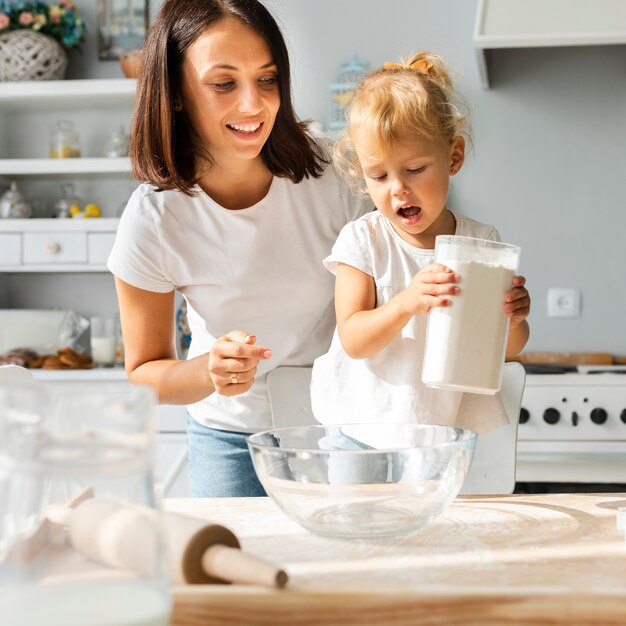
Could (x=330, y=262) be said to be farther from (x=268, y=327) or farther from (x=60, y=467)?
(x=60, y=467)

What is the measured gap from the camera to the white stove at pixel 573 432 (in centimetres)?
240

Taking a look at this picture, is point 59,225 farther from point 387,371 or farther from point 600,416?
point 387,371

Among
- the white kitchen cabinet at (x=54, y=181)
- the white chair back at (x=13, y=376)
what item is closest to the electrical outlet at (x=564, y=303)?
the white kitchen cabinet at (x=54, y=181)

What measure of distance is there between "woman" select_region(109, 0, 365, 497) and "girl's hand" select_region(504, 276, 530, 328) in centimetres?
49

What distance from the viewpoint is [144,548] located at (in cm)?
50

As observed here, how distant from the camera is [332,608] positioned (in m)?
0.57

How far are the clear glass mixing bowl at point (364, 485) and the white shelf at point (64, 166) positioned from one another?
2.45 m

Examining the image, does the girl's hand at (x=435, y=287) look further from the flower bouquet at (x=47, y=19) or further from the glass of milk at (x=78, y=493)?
the flower bouquet at (x=47, y=19)

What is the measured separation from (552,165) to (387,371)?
1.96 meters

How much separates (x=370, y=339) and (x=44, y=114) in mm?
2526

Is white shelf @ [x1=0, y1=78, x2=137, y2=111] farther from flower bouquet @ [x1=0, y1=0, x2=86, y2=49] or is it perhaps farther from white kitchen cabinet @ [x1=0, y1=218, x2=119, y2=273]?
white kitchen cabinet @ [x1=0, y1=218, x2=119, y2=273]

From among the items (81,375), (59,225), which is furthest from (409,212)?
(59,225)

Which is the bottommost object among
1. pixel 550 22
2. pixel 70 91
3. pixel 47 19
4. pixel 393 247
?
pixel 393 247

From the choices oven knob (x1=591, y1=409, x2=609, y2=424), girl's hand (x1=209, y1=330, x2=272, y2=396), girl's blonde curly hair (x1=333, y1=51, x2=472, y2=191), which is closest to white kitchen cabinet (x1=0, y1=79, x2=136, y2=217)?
oven knob (x1=591, y1=409, x2=609, y2=424)
